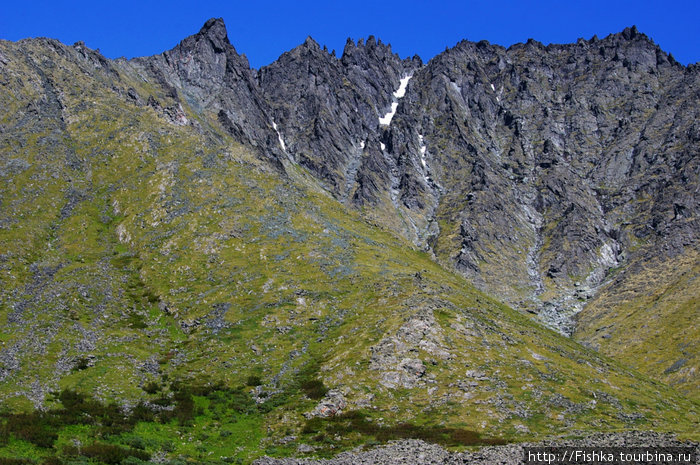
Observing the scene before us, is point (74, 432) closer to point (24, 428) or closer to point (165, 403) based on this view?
point (24, 428)

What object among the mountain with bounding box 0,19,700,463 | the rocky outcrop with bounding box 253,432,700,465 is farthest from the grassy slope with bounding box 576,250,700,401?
the rocky outcrop with bounding box 253,432,700,465

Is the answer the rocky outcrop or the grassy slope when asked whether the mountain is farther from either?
the rocky outcrop

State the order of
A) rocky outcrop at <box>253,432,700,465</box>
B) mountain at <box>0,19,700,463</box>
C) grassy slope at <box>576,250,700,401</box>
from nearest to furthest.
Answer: rocky outcrop at <box>253,432,700,465</box> < mountain at <box>0,19,700,463</box> < grassy slope at <box>576,250,700,401</box>

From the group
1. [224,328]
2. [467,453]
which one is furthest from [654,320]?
[467,453]

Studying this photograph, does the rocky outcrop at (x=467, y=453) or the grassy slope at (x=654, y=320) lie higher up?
the grassy slope at (x=654, y=320)

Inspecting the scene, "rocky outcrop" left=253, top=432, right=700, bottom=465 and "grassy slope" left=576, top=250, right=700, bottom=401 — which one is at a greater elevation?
"grassy slope" left=576, top=250, right=700, bottom=401

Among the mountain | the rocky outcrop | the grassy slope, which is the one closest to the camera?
the rocky outcrop

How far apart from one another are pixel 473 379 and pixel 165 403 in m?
31.7

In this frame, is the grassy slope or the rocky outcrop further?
the grassy slope

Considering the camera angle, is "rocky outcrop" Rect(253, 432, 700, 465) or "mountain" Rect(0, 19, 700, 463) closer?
"rocky outcrop" Rect(253, 432, 700, 465)

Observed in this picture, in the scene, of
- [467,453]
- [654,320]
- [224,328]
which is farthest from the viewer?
[654,320]

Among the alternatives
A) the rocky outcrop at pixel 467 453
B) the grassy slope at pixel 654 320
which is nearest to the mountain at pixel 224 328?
the grassy slope at pixel 654 320

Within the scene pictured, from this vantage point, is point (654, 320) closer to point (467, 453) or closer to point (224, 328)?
point (224, 328)

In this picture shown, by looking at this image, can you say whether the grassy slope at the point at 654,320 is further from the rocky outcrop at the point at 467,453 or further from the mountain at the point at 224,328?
the rocky outcrop at the point at 467,453
